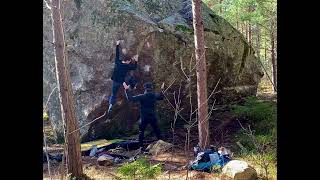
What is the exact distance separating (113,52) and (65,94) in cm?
471

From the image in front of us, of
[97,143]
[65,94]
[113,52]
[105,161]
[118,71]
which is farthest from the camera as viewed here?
[113,52]

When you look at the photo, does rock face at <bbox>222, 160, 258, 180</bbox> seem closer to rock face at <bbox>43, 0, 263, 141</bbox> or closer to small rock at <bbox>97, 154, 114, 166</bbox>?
small rock at <bbox>97, 154, 114, 166</bbox>

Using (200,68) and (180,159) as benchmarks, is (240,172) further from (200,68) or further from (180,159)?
(200,68)

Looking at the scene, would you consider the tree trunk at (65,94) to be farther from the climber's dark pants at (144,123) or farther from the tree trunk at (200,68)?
the tree trunk at (200,68)

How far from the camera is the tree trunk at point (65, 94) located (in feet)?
25.9

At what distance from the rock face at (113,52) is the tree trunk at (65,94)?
400 centimetres

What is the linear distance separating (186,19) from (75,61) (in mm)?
4297

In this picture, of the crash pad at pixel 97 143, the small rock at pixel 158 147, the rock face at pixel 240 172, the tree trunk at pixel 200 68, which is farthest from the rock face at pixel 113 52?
the rock face at pixel 240 172

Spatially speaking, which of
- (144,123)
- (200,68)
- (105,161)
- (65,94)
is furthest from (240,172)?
(144,123)

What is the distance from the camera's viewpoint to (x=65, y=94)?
26.2 ft

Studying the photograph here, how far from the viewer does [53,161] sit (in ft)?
32.2

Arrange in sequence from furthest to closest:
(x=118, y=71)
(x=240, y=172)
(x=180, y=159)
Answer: (x=118, y=71) → (x=180, y=159) → (x=240, y=172)
